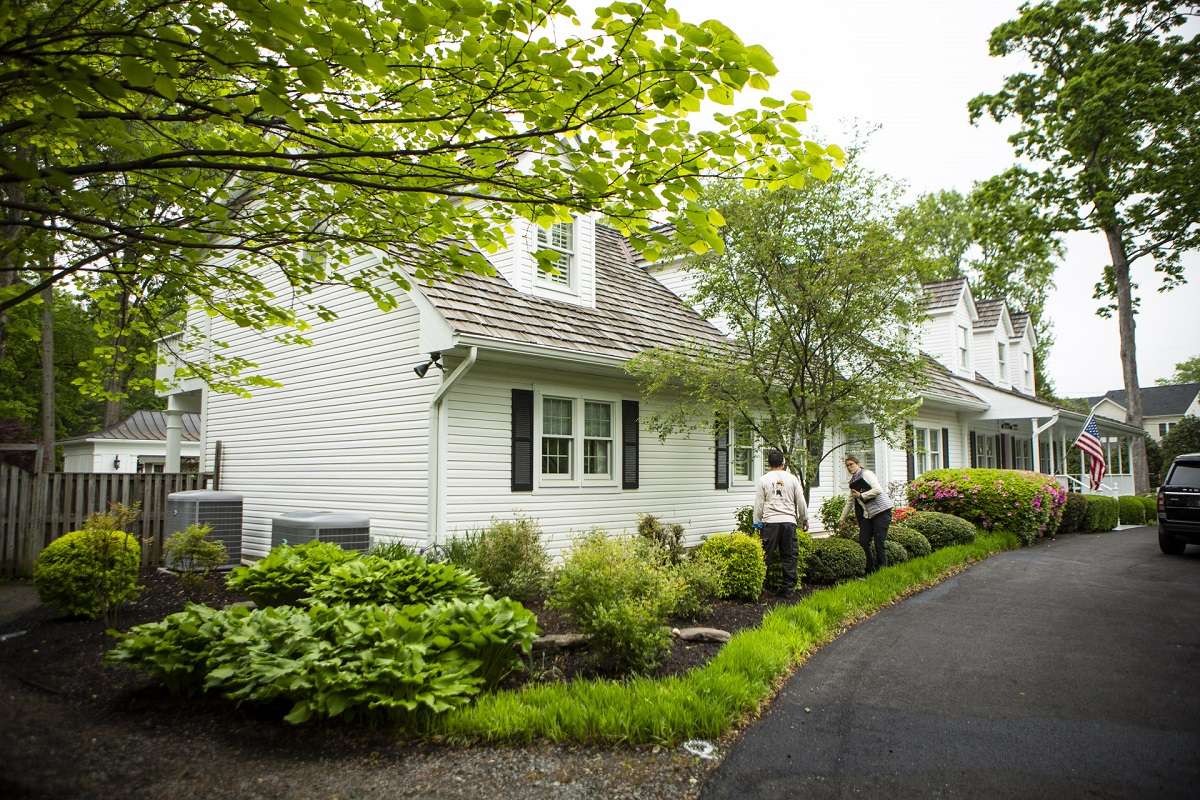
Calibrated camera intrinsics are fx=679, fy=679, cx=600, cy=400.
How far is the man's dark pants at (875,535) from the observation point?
10281 mm

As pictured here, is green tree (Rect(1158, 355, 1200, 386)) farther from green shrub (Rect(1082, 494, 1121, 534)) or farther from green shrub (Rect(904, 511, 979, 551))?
green shrub (Rect(904, 511, 979, 551))

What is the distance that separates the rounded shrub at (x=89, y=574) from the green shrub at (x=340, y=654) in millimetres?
2679

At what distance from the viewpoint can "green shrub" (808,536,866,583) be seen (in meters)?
9.53

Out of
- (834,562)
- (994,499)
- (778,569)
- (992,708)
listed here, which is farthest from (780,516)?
(994,499)

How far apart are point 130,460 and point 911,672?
2973 cm

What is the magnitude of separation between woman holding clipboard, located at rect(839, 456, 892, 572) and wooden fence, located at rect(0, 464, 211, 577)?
11.5 metres

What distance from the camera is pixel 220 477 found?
46.9 ft

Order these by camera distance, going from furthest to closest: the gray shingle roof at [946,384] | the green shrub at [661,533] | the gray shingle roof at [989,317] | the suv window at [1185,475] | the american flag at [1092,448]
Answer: the gray shingle roof at [989,317] → the american flag at [1092,448] → the gray shingle roof at [946,384] → the suv window at [1185,475] → the green shrub at [661,533]

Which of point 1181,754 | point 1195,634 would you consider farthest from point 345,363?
point 1195,634

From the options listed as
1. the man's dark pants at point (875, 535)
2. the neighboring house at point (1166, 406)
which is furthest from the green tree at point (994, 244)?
the neighboring house at point (1166, 406)

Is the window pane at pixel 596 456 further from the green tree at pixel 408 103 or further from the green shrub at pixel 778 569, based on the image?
the green tree at pixel 408 103

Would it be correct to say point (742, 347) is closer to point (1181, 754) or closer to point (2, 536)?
point (1181, 754)

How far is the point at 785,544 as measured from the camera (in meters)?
8.88

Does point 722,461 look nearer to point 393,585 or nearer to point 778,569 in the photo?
point 778,569
